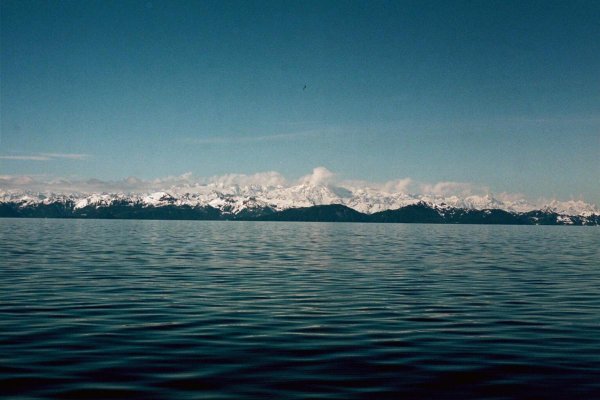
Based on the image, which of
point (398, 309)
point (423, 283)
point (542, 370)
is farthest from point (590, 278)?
point (542, 370)

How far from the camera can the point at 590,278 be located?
1703 inches

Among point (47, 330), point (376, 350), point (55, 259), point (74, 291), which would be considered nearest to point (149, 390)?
point (376, 350)

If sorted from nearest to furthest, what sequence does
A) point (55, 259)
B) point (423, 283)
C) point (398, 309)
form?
point (398, 309) < point (423, 283) < point (55, 259)

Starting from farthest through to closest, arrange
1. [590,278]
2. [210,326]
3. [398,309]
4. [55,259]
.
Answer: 1. [55,259]
2. [590,278]
3. [398,309]
4. [210,326]

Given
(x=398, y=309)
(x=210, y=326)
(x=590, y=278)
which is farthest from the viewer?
(x=590, y=278)

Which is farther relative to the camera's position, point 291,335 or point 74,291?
point 74,291

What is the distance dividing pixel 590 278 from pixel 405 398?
35.8 m

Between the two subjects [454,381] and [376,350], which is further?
[376,350]

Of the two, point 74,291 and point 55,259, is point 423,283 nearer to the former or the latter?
point 74,291

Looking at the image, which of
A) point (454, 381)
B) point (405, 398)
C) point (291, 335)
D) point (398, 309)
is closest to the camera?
point (405, 398)

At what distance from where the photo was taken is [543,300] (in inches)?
1236

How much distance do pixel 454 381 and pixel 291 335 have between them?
25.1 feet

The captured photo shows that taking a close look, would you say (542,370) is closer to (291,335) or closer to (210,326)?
(291,335)

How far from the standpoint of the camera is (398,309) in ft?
91.2
